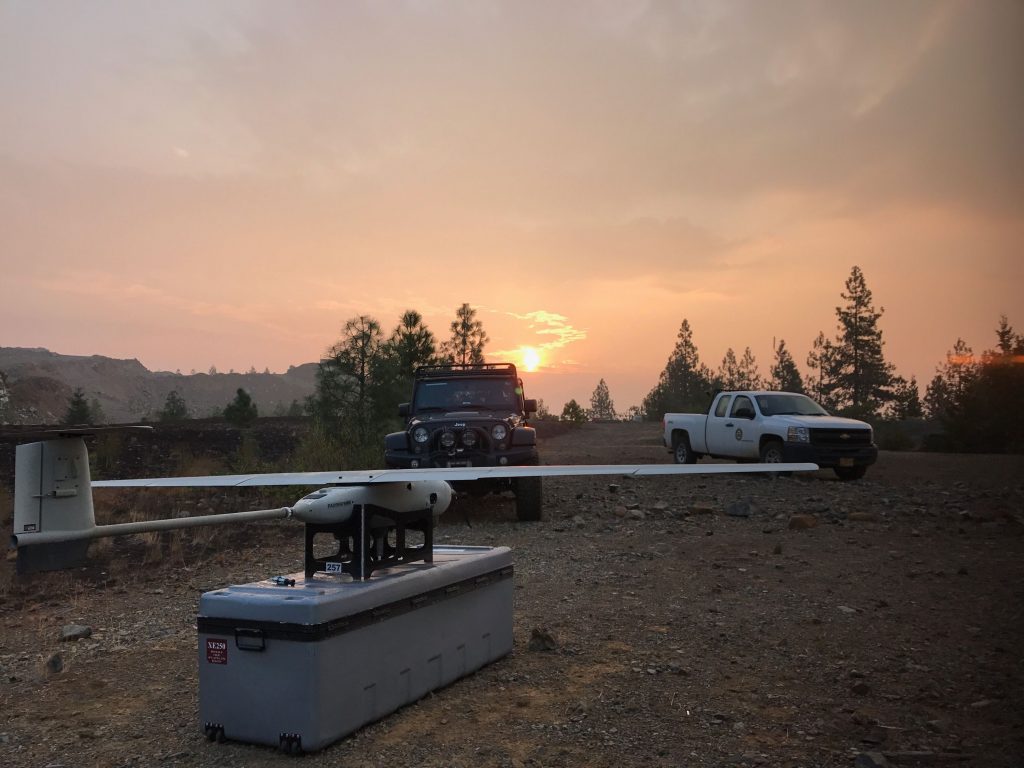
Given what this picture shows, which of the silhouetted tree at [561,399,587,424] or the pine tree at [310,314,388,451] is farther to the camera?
the silhouetted tree at [561,399,587,424]

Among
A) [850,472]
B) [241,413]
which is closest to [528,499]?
[850,472]

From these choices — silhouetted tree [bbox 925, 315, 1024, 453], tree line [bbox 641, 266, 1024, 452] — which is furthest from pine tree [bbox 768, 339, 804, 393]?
silhouetted tree [bbox 925, 315, 1024, 453]

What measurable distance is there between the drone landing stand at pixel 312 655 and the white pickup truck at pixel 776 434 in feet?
40.6

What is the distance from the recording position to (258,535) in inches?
480

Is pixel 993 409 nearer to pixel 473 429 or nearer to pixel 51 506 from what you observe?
pixel 473 429

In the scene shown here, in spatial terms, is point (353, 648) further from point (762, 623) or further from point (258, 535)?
point (258, 535)

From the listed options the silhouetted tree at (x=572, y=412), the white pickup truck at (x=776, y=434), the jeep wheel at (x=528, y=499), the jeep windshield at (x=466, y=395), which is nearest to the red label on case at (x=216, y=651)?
the jeep wheel at (x=528, y=499)

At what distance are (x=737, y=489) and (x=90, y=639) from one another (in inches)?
465

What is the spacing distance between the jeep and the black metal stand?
5493 mm

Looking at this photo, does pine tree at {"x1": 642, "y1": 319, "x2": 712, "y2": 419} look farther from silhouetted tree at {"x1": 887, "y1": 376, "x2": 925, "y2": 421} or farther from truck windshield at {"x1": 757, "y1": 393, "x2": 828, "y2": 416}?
truck windshield at {"x1": 757, "y1": 393, "x2": 828, "y2": 416}

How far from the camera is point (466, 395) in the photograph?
500 inches

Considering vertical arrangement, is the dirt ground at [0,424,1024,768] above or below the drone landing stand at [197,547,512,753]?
below

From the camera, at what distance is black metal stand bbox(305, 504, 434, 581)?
16.4 ft

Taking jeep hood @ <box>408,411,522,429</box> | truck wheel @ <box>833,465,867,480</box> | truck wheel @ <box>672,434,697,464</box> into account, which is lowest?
truck wheel @ <box>833,465,867,480</box>
